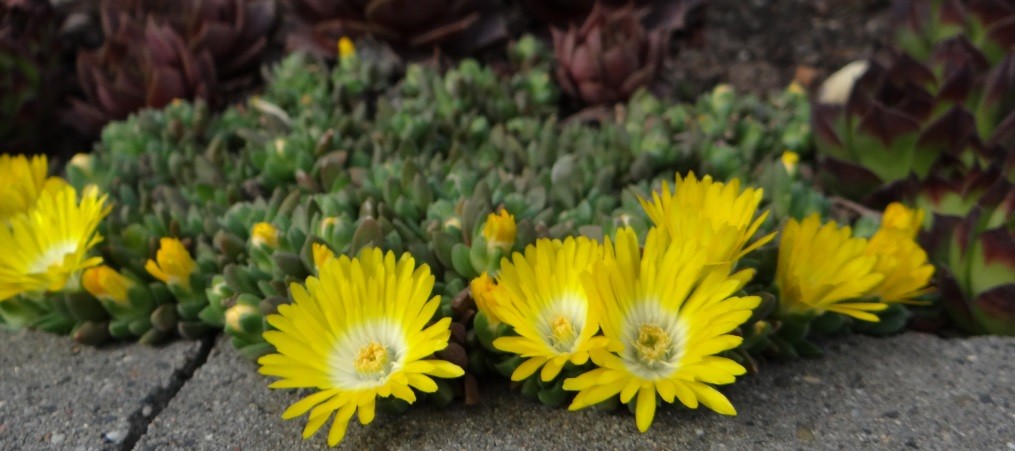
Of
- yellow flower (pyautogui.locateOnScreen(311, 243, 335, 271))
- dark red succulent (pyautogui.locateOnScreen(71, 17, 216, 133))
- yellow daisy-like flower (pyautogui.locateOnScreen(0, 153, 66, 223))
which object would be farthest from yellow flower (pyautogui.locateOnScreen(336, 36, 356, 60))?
yellow flower (pyautogui.locateOnScreen(311, 243, 335, 271))

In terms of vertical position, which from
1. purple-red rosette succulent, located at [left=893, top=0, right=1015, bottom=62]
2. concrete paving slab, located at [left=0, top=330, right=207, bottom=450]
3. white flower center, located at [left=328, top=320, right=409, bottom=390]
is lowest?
concrete paving slab, located at [left=0, top=330, right=207, bottom=450]

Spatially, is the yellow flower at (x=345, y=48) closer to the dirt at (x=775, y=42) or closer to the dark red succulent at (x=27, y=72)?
the dark red succulent at (x=27, y=72)

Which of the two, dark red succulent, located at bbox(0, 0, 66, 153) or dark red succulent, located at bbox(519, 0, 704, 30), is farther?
dark red succulent, located at bbox(519, 0, 704, 30)

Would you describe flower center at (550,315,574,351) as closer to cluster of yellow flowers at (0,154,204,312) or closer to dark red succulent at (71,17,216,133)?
cluster of yellow flowers at (0,154,204,312)

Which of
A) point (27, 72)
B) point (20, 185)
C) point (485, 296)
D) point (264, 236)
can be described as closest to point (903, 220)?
point (485, 296)

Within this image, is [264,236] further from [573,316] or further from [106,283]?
[573,316]
